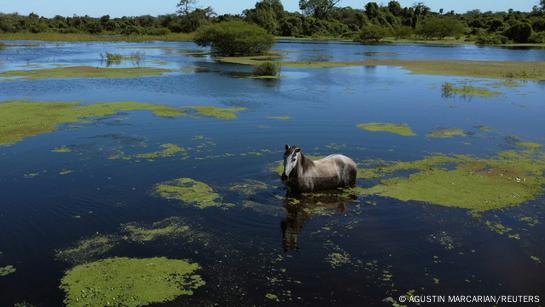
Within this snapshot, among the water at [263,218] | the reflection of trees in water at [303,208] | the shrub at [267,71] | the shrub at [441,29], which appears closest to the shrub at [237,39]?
the shrub at [267,71]

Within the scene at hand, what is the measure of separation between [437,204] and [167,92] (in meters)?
21.1

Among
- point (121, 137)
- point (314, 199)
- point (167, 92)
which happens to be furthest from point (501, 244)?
point (167, 92)

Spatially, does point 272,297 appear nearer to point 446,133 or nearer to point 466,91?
point 446,133

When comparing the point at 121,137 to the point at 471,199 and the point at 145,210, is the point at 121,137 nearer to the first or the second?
the point at 145,210

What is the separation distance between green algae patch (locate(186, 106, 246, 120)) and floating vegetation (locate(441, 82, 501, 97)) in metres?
13.7

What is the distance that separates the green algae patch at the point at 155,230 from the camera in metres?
10.1

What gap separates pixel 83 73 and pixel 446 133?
29.3 m

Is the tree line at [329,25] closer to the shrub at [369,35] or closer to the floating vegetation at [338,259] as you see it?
the shrub at [369,35]

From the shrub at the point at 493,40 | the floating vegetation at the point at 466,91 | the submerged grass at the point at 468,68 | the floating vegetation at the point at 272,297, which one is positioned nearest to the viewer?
the floating vegetation at the point at 272,297

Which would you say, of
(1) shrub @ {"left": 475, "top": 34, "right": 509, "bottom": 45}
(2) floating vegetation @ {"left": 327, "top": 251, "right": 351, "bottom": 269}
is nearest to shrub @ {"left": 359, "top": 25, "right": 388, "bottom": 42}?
(1) shrub @ {"left": 475, "top": 34, "right": 509, "bottom": 45}

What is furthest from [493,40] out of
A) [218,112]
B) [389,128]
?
[218,112]

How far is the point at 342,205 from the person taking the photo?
39.0 ft

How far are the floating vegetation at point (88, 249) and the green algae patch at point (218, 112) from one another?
12627mm

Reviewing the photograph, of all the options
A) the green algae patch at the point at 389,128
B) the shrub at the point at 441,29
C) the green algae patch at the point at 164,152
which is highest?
the shrub at the point at 441,29
